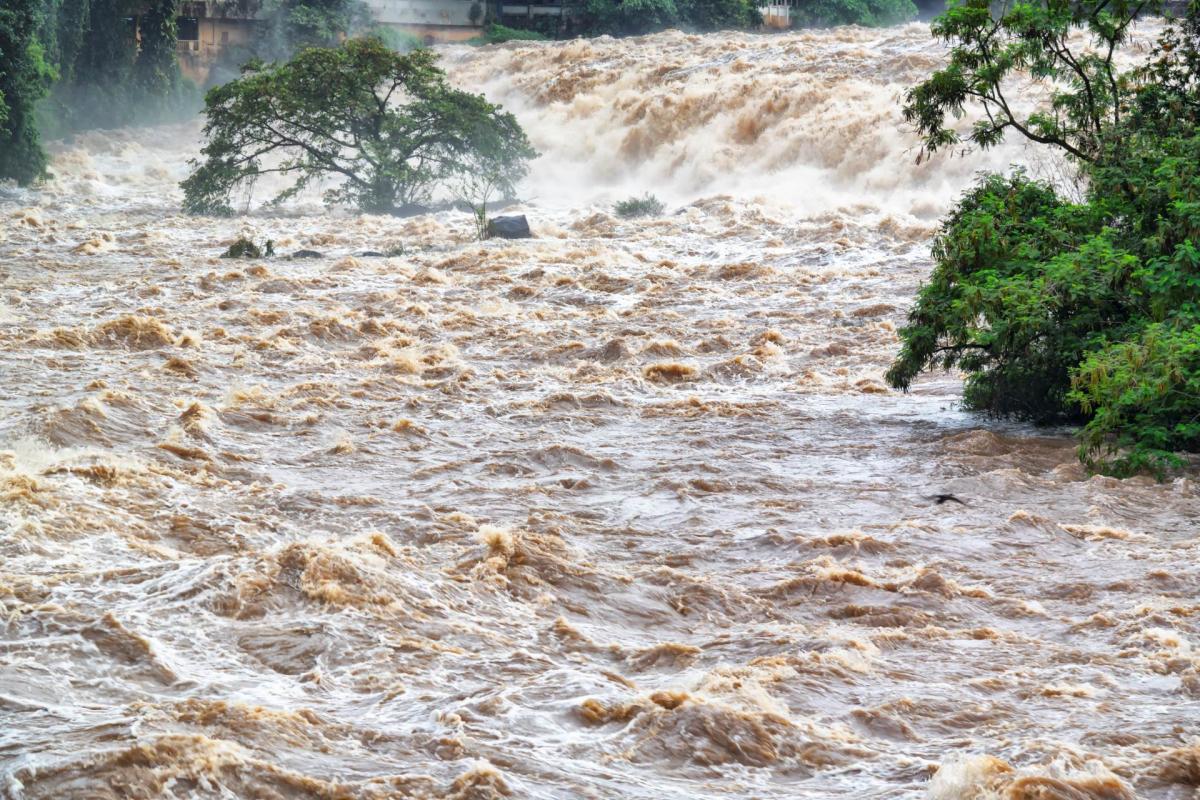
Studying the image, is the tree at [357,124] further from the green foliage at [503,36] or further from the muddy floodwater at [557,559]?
the green foliage at [503,36]

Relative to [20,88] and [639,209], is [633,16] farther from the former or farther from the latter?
[639,209]

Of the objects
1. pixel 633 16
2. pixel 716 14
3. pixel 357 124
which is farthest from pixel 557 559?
pixel 716 14

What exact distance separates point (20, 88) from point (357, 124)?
710 cm

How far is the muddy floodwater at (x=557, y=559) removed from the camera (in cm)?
543

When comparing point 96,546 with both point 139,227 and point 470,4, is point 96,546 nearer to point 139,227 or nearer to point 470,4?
point 139,227

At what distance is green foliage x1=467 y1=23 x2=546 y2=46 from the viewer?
4584cm

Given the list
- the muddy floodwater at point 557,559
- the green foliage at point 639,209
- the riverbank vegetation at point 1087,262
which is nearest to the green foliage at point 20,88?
the green foliage at point 639,209

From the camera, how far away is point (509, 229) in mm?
22109

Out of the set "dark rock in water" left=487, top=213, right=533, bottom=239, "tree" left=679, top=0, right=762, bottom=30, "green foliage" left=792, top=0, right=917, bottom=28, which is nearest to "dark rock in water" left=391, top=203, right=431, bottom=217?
"dark rock in water" left=487, top=213, right=533, bottom=239

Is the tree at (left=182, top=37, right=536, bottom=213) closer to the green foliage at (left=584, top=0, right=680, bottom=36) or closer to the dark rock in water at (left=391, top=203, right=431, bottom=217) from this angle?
the dark rock in water at (left=391, top=203, right=431, bottom=217)

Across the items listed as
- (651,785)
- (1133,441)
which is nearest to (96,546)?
(651,785)

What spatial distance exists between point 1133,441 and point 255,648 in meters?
5.75

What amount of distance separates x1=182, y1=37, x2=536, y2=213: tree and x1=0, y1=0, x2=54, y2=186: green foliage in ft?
15.1

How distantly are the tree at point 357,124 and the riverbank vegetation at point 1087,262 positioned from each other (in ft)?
51.8
